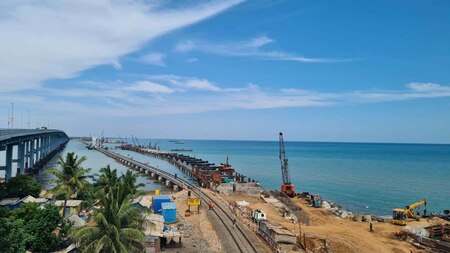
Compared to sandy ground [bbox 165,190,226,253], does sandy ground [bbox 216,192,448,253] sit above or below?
below

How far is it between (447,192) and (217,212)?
3076 inches

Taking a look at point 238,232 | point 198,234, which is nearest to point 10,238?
point 198,234

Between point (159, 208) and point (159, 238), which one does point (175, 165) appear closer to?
point (159, 208)

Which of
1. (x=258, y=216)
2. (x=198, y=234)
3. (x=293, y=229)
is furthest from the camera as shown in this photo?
(x=258, y=216)

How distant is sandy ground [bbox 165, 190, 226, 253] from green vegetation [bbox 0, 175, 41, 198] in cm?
2223

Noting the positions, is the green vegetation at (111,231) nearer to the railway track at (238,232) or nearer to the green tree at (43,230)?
the green tree at (43,230)

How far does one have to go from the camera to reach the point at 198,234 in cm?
4291

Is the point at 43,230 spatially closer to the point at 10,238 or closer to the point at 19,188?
the point at 10,238

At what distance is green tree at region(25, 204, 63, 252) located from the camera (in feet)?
98.5

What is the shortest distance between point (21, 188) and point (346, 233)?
154 ft

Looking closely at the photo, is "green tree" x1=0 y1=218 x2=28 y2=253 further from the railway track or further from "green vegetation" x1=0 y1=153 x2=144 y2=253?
the railway track

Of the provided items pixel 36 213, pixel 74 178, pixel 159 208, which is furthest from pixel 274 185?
pixel 36 213

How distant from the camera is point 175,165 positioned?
6545 inches

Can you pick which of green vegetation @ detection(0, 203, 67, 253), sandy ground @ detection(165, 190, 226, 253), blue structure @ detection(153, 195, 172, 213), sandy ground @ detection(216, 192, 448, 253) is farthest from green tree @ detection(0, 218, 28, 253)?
sandy ground @ detection(216, 192, 448, 253)
